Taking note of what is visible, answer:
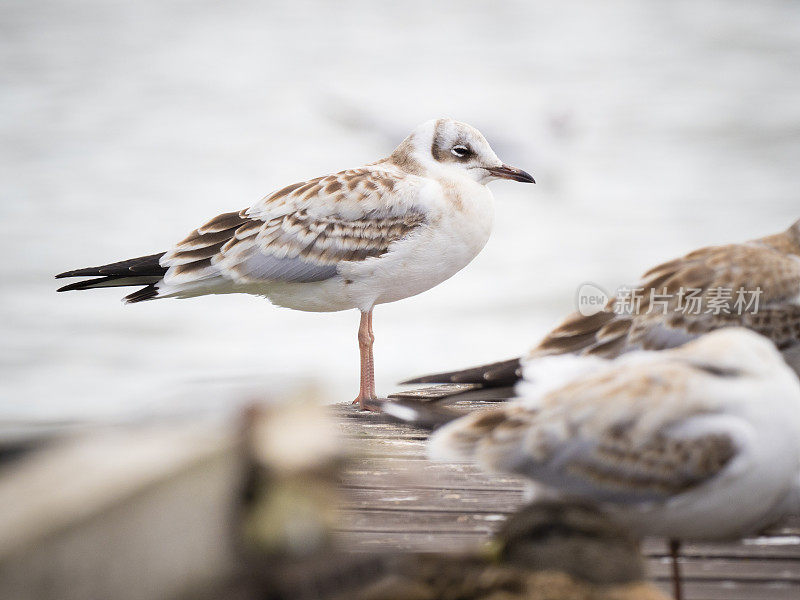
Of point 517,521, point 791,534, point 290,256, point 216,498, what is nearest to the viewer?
point 216,498

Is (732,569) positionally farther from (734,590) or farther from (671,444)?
(671,444)

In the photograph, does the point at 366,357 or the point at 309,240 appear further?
the point at 366,357

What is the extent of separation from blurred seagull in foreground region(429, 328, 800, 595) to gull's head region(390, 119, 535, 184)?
2929 mm

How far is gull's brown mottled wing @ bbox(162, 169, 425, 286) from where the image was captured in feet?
16.5

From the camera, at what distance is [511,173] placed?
551 centimetres

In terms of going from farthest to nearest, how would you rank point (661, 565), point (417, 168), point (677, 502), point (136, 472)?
→ point (417, 168) < point (661, 565) < point (677, 502) < point (136, 472)

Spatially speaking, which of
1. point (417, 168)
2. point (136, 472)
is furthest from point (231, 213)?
point (136, 472)

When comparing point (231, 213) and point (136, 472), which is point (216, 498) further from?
point (231, 213)

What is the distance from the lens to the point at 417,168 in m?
5.45

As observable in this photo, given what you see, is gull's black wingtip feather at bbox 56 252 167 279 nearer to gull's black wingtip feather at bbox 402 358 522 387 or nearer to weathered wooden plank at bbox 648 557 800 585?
gull's black wingtip feather at bbox 402 358 522 387

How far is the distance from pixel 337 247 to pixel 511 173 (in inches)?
42.4

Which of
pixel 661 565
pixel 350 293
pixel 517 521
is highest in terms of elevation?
pixel 350 293

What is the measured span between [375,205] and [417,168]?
49cm

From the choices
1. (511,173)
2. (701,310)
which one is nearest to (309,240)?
(511,173)
